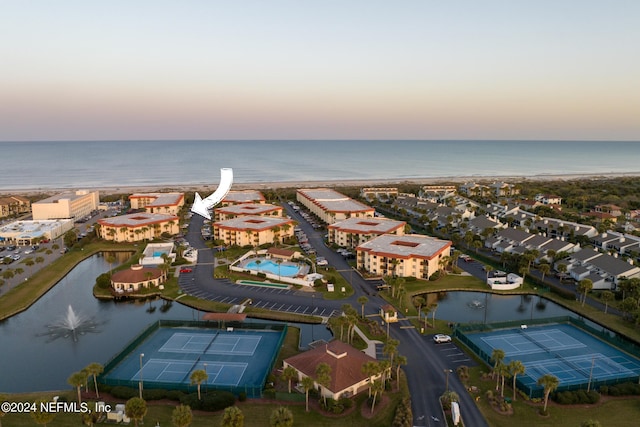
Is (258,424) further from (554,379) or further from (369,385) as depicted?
(554,379)

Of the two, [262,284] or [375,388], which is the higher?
[375,388]

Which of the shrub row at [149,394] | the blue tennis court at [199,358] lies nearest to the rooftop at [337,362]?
the blue tennis court at [199,358]

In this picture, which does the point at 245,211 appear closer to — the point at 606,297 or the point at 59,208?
the point at 59,208

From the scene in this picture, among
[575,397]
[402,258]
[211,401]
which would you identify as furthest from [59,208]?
[575,397]

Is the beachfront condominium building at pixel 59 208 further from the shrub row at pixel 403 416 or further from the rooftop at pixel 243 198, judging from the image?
the shrub row at pixel 403 416

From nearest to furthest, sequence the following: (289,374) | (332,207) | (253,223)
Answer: (289,374)
(253,223)
(332,207)

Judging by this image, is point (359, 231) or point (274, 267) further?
point (359, 231)

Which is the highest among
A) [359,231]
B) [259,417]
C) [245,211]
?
[245,211]
